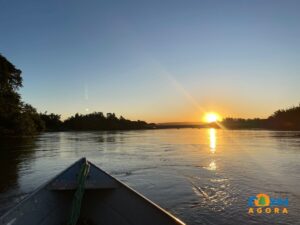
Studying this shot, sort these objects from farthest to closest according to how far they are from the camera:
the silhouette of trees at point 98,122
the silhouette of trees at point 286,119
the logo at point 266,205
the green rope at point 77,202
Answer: the silhouette of trees at point 98,122 < the silhouette of trees at point 286,119 < the logo at point 266,205 < the green rope at point 77,202

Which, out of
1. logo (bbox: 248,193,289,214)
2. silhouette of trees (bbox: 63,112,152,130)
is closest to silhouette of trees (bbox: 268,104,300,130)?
silhouette of trees (bbox: 63,112,152,130)

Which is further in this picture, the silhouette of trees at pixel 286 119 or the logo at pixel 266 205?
the silhouette of trees at pixel 286 119

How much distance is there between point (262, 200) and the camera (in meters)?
8.65

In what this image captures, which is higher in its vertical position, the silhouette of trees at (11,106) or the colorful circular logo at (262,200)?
the silhouette of trees at (11,106)

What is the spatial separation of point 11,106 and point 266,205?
40.6 metres

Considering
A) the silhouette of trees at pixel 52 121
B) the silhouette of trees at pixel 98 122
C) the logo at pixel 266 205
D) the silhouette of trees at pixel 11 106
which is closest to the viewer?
the logo at pixel 266 205

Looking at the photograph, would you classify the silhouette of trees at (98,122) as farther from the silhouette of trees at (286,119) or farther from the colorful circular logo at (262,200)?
the colorful circular logo at (262,200)

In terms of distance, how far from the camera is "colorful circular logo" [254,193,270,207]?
8.25 m

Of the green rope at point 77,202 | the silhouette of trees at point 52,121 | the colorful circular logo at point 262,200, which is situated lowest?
the colorful circular logo at point 262,200

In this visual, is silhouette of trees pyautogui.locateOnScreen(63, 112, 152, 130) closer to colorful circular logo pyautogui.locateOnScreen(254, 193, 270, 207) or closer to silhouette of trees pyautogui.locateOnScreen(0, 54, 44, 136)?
silhouette of trees pyautogui.locateOnScreen(0, 54, 44, 136)

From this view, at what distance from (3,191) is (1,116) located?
3419 centimetres

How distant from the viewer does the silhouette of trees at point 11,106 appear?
4025cm

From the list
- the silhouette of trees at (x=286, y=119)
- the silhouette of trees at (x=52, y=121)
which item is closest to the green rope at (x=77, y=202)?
the silhouette of trees at (x=286, y=119)

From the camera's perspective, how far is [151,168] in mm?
14852
